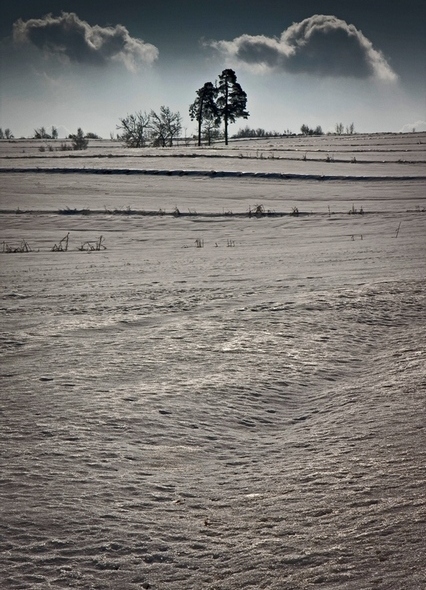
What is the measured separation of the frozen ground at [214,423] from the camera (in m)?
1.76

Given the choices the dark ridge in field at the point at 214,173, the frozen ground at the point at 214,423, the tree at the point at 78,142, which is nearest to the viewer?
the frozen ground at the point at 214,423

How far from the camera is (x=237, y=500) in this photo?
2111mm

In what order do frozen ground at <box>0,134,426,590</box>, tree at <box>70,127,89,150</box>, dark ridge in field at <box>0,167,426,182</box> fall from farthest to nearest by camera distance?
tree at <box>70,127,89,150</box> < dark ridge in field at <box>0,167,426,182</box> < frozen ground at <box>0,134,426,590</box>

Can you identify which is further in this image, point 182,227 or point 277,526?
point 182,227

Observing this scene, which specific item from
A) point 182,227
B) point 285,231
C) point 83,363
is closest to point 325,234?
point 285,231

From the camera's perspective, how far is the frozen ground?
1.76m

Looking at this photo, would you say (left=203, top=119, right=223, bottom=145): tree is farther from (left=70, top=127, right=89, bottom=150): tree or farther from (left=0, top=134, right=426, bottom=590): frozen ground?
(left=0, top=134, right=426, bottom=590): frozen ground

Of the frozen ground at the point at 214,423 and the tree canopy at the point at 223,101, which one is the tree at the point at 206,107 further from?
the frozen ground at the point at 214,423

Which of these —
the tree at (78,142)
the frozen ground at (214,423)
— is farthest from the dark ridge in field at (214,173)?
the tree at (78,142)

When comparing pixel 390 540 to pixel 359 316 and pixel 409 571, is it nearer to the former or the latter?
pixel 409 571

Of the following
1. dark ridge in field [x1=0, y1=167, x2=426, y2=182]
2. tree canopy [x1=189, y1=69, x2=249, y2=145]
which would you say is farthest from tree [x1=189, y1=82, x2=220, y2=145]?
dark ridge in field [x1=0, y1=167, x2=426, y2=182]

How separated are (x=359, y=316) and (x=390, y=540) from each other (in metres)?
2.83

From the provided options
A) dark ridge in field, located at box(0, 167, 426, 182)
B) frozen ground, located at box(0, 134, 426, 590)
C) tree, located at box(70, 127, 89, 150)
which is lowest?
frozen ground, located at box(0, 134, 426, 590)

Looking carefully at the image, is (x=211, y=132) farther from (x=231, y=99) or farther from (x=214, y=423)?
(x=214, y=423)
